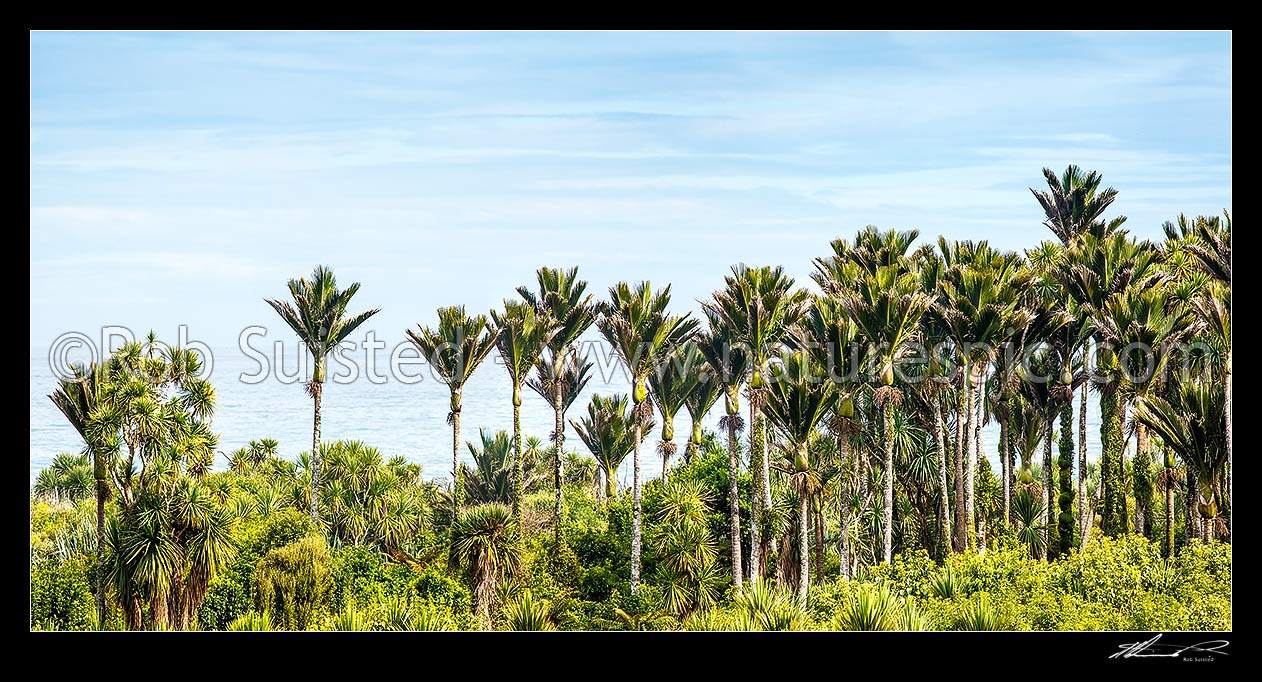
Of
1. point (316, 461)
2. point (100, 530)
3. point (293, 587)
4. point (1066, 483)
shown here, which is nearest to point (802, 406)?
point (1066, 483)

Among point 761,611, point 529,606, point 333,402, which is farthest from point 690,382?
point 333,402

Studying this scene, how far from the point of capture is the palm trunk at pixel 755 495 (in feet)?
88.4

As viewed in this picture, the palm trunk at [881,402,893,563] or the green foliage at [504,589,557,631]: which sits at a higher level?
the palm trunk at [881,402,893,563]

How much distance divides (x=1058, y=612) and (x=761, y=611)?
591cm

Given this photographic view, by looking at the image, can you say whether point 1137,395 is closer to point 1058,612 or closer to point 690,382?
point 1058,612

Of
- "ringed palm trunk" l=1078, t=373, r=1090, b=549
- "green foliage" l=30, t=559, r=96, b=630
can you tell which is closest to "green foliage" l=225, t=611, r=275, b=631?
"green foliage" l=30, t=559, r=96, b=630

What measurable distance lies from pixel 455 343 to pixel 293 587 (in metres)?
8.42

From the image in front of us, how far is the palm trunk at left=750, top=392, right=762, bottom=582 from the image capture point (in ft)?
88.4
